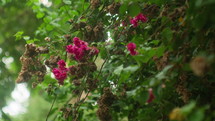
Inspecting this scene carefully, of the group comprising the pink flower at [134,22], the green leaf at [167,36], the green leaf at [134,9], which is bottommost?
the green leaf at [167,36]

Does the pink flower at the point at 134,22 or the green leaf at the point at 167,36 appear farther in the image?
the pink flower at the point at 134,22

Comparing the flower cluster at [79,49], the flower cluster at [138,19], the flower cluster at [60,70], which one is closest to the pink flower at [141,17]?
the flower cluster at [138,19]

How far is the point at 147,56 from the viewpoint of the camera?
1.17 metres

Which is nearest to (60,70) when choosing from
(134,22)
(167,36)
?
(134,22)

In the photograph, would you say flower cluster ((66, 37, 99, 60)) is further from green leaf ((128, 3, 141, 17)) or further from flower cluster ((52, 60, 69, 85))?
green leaf ((128, 3, 141, 17))

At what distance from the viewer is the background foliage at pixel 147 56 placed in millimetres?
934

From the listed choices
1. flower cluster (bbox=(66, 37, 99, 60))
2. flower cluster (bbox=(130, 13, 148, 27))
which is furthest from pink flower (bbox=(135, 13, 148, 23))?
flower cluster (bbox=(66, 37, 99, 60))

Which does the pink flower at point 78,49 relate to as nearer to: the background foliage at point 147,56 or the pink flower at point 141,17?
the background foliage at point 147,56

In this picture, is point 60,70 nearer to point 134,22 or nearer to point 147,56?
point 134,22

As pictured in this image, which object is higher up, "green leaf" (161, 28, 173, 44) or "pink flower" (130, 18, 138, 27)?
"pink flower" (130, 18, 138, 27)

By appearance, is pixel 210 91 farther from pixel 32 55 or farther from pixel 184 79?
pixel 32 55

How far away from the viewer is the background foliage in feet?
3.06

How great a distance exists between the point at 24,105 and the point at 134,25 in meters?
4.67

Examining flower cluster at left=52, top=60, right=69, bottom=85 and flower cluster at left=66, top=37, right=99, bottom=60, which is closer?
flower cluster at left=66, top=37, right=99, bottom=60
